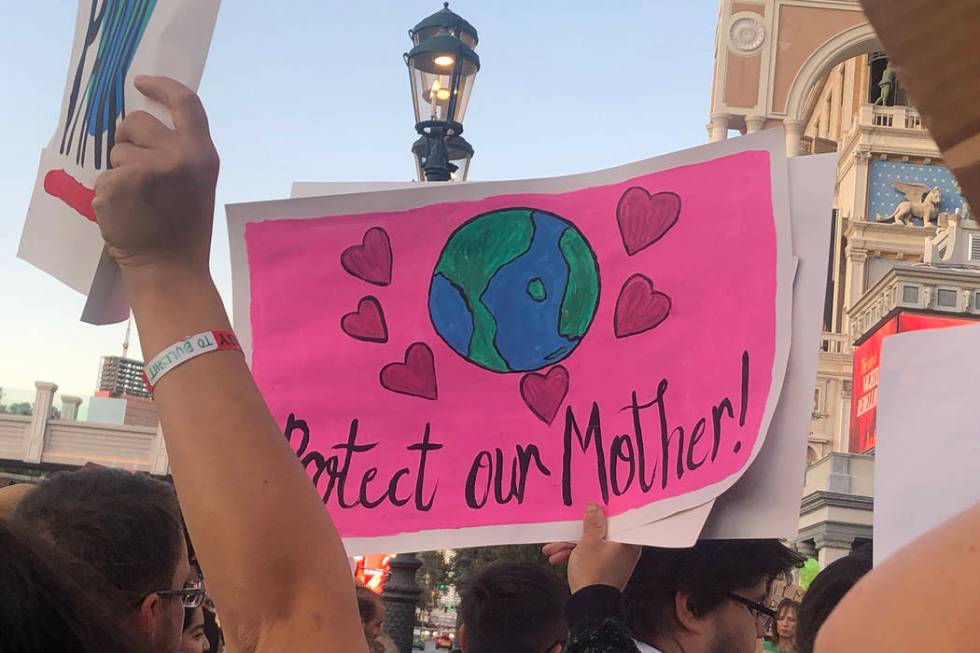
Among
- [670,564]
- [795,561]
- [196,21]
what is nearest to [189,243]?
[196,21]

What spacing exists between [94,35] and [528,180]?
1.04 meters

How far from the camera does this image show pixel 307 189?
2725 mm

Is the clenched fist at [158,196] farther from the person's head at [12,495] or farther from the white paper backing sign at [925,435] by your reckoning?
the person's head at [12,495]

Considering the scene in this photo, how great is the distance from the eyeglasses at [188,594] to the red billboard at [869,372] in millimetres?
27239

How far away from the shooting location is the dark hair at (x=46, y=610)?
0.84m

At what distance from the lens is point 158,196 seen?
1158 mm

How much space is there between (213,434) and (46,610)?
0.27 m

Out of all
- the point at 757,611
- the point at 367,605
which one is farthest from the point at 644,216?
the point at 367,605

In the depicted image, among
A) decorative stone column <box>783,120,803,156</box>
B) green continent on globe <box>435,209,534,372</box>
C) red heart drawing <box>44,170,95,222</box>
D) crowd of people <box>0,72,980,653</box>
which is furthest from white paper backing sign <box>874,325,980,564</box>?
decorative stone column <box>783,120,803,156</box>

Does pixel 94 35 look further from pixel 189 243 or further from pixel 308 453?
pixel 308 453

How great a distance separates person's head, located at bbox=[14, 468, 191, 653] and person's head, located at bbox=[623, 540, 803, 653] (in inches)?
35.3

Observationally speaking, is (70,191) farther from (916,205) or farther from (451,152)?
(916,205)

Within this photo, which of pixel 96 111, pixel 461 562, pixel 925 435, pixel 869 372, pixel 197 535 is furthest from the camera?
pixel 869 372

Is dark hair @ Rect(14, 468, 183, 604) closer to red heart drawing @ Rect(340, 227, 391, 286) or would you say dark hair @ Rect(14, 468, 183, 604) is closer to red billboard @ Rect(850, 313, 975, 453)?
red heart drawing @ Rect(340, 227, 391, 286)
